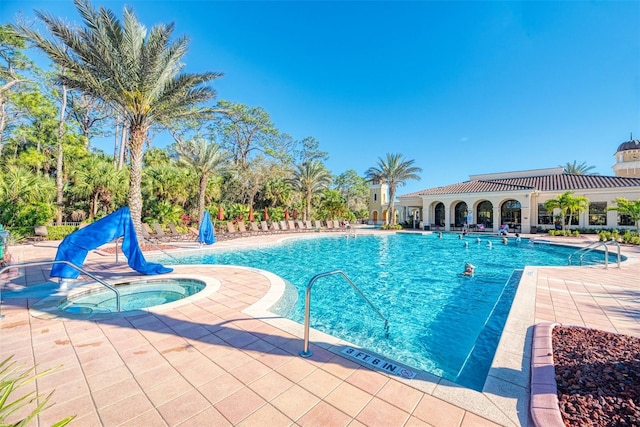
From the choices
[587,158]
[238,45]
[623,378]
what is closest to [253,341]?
[623,378]

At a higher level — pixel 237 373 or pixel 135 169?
pixel 135 169

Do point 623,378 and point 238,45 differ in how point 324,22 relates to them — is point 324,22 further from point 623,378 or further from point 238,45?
point 623,378

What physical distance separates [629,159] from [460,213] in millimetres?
21284

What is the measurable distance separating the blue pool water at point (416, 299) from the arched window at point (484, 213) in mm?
15692

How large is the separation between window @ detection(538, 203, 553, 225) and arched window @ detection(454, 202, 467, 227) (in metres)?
6.85

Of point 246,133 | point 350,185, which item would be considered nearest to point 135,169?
point 246,133

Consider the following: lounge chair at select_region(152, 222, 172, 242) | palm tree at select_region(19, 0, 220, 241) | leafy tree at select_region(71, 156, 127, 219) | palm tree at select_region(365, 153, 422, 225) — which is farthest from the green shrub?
palm tree at select_region(365, 153, 422, 225)

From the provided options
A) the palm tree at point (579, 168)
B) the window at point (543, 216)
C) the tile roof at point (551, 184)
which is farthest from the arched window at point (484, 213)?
the palm tree at point (579, 168)

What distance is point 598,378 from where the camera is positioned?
272 cm

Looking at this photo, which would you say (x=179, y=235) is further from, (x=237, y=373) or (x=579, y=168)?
(x=579, y=168)

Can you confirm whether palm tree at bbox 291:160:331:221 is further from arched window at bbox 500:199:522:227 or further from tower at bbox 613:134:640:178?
tower at bbox 613:134:640:178

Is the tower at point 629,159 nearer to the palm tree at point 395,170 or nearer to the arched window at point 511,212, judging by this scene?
the arched window at point 511,212

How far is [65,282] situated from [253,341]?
5199mm

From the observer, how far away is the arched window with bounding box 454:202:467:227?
30734 mm
